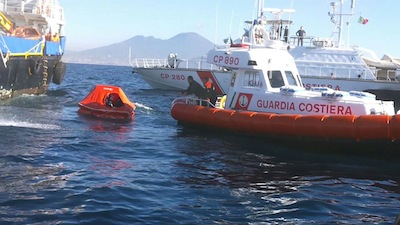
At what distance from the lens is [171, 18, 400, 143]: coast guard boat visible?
10.6 meters

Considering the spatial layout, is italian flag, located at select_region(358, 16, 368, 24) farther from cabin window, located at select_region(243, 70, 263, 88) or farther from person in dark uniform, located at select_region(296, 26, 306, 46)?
cabin window, located at select_region(243, 70, 263, 88)

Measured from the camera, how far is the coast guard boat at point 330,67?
25469mm

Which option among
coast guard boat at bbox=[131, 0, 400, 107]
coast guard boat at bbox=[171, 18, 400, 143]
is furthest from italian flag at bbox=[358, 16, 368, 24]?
coast guard boat at bbox=[171, 18, 400, 143]

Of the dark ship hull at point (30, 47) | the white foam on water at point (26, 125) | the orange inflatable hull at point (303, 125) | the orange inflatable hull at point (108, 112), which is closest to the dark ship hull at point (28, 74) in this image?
the dark ship hull at point (30, 47)

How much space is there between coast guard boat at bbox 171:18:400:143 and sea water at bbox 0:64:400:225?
504mm

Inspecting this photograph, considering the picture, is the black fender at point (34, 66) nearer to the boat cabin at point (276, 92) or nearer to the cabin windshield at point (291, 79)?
the boat cabin at point (276, 92)

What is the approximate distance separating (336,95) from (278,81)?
2.14 metres

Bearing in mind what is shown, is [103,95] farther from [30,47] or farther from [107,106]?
[30,47]

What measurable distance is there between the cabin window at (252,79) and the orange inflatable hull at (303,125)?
105 centimetres

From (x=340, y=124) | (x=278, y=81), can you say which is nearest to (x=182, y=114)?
(x=278, y=81)

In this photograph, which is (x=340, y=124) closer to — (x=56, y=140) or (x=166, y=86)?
(x=56, y=140)

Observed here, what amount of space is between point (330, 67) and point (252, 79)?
14.5 metres

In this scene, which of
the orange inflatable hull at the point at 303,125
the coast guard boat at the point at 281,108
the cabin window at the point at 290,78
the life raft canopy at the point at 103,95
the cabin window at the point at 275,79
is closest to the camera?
the orange inflatable hull at the point at 303,125

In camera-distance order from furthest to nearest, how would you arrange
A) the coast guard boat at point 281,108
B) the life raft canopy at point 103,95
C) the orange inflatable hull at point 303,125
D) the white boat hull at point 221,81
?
the white boat hull at point 221,81
the life raft canopy at point 103,95
the coast guard boat at point 281,108
the orange inflatable hull at point 303,125
